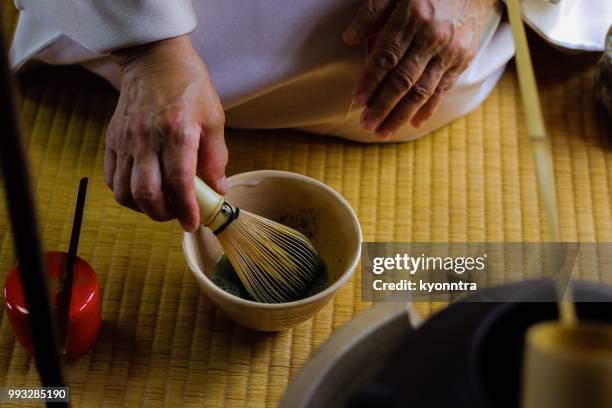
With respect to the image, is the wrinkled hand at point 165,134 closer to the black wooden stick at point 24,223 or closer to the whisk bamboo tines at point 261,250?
the whisk bamboo tines at point 261,250

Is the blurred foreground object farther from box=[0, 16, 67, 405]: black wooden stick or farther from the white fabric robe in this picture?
box=[0, 16, 67, 405]: black wooden stick

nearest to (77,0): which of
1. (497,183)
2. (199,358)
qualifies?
(199,358)

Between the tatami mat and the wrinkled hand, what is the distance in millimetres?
214

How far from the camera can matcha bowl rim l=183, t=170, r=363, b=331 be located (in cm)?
94

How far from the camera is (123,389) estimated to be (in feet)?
3.48

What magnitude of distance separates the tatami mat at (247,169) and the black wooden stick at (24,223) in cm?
56

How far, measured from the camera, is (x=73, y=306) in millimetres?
993

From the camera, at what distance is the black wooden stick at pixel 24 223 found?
0.44 m

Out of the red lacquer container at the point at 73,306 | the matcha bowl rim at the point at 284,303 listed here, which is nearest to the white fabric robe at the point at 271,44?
the matcha bowl rim at the point at 284,303

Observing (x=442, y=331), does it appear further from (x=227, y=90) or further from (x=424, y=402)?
(x=227, y=90)

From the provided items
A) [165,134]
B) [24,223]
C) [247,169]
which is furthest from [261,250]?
[24,223]

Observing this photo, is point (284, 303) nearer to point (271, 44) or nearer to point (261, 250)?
point (261, 250)

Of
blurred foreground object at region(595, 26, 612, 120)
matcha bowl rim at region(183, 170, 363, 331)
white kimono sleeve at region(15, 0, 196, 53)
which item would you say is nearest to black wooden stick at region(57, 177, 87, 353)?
matcha bowl rim at region(183, 170, 363, 331)

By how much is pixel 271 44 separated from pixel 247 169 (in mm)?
235
